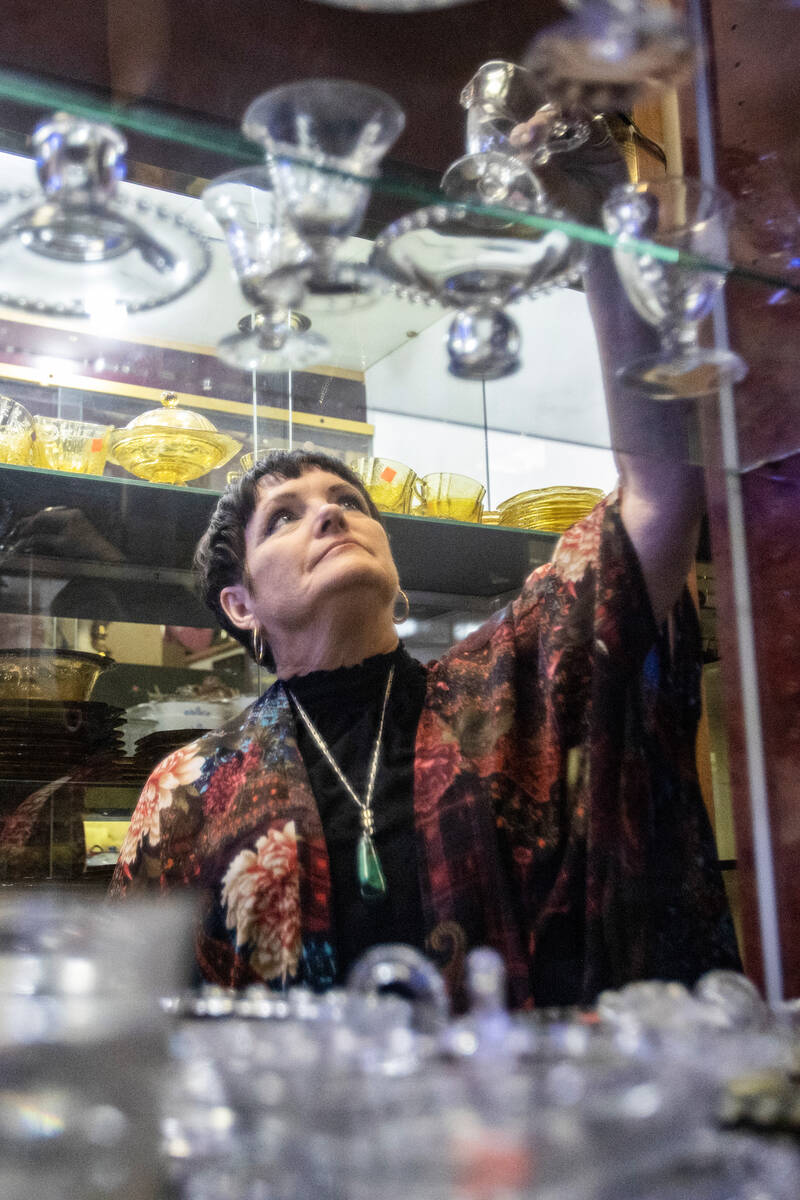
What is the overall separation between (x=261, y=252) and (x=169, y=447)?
0.88 metres

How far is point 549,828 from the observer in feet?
3.27

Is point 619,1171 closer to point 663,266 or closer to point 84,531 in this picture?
point 663,266

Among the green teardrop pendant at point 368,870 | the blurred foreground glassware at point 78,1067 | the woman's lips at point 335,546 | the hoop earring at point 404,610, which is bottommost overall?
the blurred foreground glassware at point 78,1067

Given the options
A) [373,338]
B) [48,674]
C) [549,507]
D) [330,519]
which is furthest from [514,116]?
[48,674]

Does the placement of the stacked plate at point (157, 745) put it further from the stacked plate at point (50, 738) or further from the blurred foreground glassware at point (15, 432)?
the blurred foreground glassware at point (15, 432)

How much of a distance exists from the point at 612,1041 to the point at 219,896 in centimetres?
68

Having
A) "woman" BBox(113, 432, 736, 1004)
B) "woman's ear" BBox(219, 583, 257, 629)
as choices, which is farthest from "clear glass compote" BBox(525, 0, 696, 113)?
"woman's ear" BBox(219, 583, 257, 629)

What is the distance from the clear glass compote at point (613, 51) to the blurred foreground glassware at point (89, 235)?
0.22m

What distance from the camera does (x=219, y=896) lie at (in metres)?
1.03

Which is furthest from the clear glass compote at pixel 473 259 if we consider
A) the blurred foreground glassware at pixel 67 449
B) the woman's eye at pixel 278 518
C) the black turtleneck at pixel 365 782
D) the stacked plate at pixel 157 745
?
the stacked plate at pixel 157 745

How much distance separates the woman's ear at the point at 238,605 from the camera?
1.38 meters

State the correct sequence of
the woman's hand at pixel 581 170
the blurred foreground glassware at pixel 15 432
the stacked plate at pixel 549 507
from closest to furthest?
the woman's hand at pixel 581 170
the stacked plate at pixel 549 507
the blurred foreground glassware at pixel 15 432

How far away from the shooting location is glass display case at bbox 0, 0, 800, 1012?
0.59 metres

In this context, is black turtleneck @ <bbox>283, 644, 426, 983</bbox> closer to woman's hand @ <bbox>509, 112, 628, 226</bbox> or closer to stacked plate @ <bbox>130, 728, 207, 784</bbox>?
stacked plate @ <bbox>130, 728, 207, 784</bbox>
